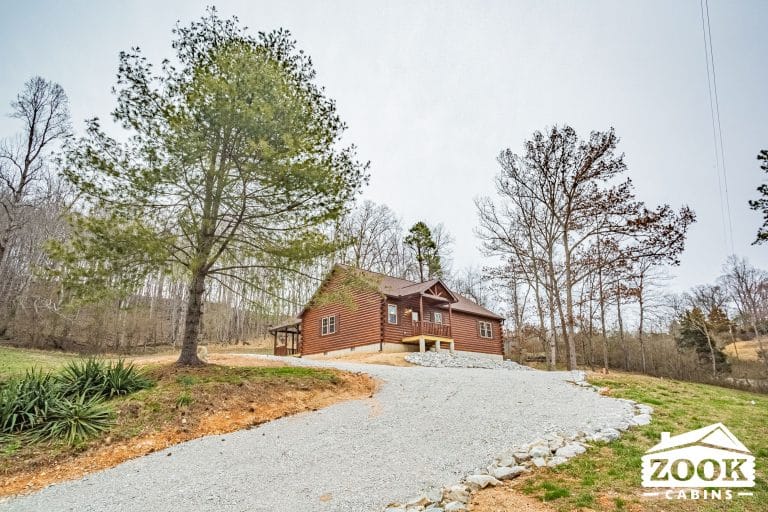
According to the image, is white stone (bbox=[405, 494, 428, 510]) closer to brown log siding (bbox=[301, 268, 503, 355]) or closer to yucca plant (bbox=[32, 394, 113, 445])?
yucca plant (bbox=[32, 394, 113, 445])

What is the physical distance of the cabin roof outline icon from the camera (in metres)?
5.22

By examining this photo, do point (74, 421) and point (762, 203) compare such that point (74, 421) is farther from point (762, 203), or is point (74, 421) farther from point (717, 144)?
point (762, 203)

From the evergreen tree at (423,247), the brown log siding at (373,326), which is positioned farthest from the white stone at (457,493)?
the evergreen tree at (423,247)

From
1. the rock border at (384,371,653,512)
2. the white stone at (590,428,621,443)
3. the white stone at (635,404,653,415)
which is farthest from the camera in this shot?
the white stone at (635,404,653,415)

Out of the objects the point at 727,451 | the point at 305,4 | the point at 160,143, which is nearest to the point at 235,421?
the point at 160,143

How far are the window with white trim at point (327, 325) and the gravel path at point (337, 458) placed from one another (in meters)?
15.2

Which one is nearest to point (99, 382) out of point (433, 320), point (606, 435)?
point (606, 435)

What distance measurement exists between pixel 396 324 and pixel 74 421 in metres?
16.9

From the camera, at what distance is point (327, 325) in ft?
80.7

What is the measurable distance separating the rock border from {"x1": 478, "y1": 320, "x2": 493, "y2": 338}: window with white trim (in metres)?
21.0

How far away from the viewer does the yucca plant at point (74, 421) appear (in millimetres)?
6777

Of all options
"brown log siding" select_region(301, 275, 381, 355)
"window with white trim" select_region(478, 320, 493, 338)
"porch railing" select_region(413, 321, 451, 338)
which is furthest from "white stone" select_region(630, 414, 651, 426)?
"window with white trim" select_region(478, 320, 493, 338)

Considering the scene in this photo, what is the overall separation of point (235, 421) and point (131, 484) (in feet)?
8.18

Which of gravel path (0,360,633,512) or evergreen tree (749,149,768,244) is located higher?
evergreen tree (749,149,768,244)
